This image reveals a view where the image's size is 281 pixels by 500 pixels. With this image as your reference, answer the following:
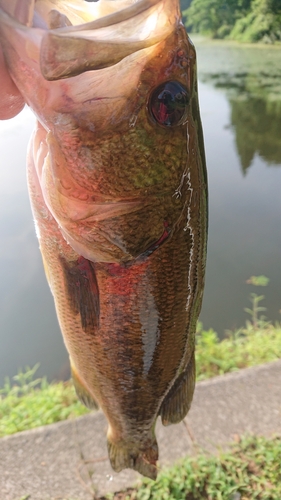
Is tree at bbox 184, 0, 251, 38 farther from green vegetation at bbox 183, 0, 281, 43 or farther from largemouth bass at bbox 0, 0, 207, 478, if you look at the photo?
largemouth bass at bbox 0, 0, 207, 478

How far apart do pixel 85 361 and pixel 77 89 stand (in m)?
0.95

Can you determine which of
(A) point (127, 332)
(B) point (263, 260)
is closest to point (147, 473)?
(A) point (127, 332)

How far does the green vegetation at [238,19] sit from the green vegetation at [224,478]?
23.7 metres

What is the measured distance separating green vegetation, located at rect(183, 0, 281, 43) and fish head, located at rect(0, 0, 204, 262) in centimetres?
2405

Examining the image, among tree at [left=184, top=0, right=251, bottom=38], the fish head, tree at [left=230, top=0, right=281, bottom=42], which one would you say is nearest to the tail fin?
the fish head

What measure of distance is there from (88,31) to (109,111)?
0.16 meters

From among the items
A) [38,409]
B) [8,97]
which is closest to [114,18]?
[8,97]

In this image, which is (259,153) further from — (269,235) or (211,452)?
(211,452)

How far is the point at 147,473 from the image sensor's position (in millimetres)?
1655

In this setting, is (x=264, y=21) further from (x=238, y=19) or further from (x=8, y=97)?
(x=8, y=97)

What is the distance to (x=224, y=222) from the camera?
6.16 m

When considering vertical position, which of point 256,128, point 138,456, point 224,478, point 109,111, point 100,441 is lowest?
point 224,478

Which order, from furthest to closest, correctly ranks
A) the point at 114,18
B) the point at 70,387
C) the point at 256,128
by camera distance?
the point at 256,128 → the point at 70,387 → the point at 114,18

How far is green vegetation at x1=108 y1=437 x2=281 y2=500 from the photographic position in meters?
2.20
